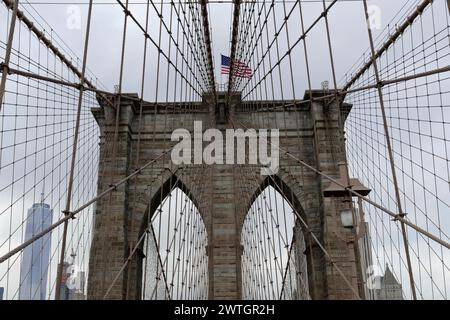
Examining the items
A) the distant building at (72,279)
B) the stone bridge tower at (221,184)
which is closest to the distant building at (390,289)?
the stone bridge tower at (221,184)

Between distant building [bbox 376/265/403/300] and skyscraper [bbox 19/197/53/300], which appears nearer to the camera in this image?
→ skyscraper [bbox 19/197/53/300]

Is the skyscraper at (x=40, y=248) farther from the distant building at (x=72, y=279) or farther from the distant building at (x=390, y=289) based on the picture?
the distant building at (x=390, y=289)

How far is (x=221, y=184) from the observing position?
50.1 ft

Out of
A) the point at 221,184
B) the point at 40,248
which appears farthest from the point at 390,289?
the point at 40,248

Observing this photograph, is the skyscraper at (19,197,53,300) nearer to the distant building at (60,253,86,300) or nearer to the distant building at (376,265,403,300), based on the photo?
the distant building at (60,253,86,300)

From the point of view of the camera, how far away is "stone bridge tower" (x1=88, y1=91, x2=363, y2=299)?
14.0 m

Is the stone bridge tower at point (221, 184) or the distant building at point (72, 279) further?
the distant building at point (72, 279)

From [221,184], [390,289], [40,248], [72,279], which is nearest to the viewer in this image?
[221,184]

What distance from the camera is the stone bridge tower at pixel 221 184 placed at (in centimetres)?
1402

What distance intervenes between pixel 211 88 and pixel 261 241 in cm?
465

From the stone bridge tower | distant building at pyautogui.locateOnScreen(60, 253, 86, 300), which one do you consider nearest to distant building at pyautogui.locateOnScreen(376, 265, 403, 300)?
the stone bridge tower

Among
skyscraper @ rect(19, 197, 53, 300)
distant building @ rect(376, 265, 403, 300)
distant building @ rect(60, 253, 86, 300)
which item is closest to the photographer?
skyscraper @ rect(19, 197, 53, 300)

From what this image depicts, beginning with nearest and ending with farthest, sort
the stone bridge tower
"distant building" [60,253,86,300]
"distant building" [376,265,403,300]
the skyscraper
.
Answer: the skyscraper < the stone bridge tower < "distant building" [60,253,86,300] < "distant building" [376,265,403,300]

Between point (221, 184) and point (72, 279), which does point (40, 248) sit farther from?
point (221, 184)
